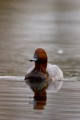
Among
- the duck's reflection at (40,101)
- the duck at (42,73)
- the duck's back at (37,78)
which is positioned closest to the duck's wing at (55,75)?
the duck at (42,73)

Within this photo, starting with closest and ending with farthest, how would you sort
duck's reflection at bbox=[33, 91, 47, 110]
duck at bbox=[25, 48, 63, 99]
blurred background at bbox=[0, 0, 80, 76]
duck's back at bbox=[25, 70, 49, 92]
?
duck's reflection at bbox=[33, 91, 47, 110] → duck's back at bbox=[25, 70, 49, 92] → duck at bbox=[25, 48, 63, 99] → blurred background at bbox=[0, 0, 80, 76]

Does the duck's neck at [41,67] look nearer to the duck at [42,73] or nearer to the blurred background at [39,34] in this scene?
the duck at [42,73]

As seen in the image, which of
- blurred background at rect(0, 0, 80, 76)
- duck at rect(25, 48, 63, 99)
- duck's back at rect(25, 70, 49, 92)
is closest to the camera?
duck's back at rect(25, 70, 49, 92)

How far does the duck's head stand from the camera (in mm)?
14181

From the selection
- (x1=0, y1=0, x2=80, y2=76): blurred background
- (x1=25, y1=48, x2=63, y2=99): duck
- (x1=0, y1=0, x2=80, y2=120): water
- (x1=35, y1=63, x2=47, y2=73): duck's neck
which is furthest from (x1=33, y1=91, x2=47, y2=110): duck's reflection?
(x1=0, y1=0, x2=80, y2=76): blurred background

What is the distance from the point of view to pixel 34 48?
1917 cm

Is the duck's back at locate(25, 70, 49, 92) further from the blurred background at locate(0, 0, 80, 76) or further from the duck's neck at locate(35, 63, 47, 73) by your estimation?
the blurred background at locate(0, 0, 80, 76)

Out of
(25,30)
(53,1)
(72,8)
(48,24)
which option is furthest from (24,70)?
(53,1)

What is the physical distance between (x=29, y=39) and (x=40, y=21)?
608 cm

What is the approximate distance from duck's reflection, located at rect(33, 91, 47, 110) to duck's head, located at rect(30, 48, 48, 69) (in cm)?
152

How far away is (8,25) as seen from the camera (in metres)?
26.1

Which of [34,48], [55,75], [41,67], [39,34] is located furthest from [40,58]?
[39,34]

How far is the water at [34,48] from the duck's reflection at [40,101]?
0.01 meters

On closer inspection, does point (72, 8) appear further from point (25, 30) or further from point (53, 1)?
point (25, 30)
